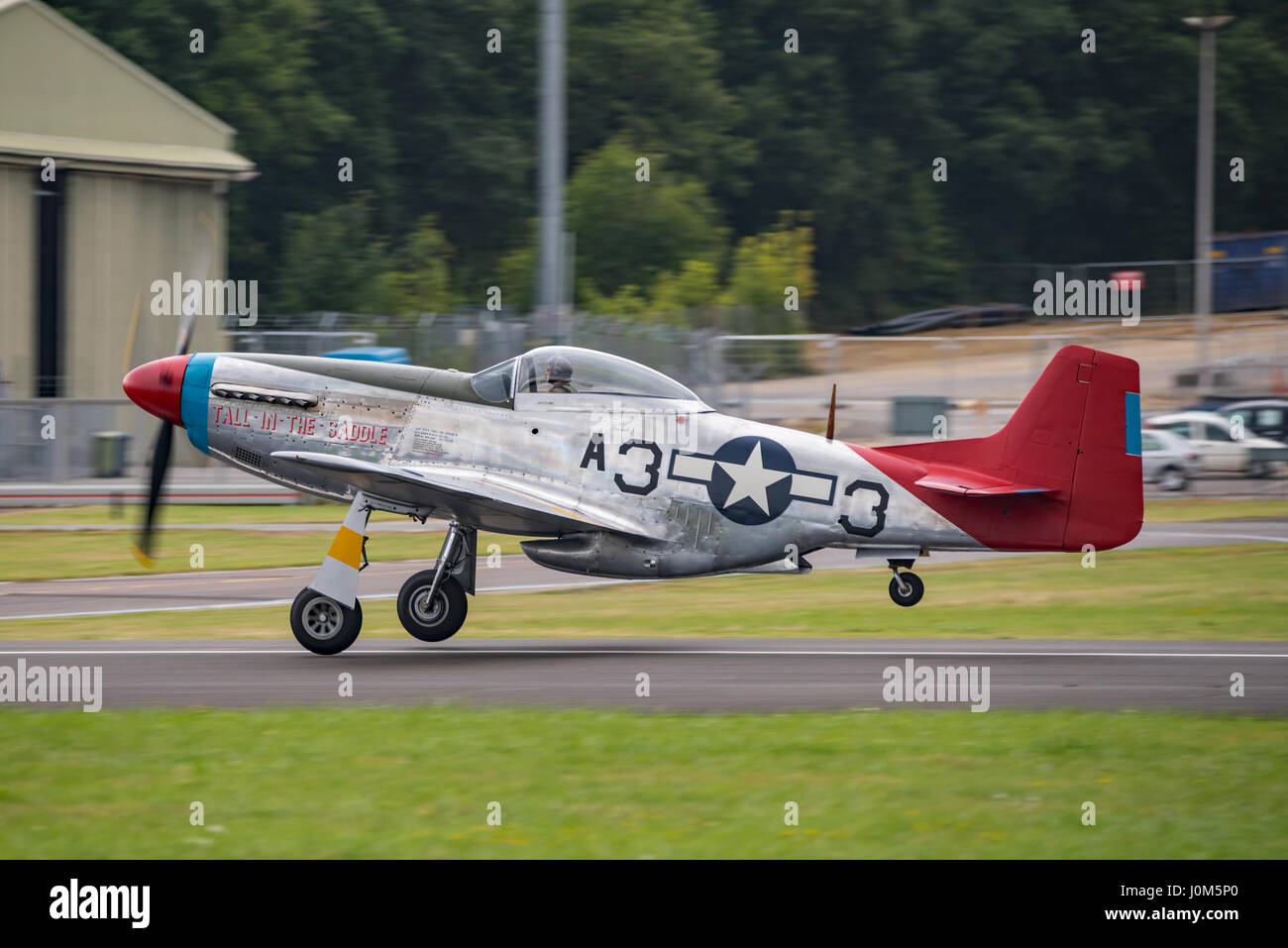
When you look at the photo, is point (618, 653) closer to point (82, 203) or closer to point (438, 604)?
point (438, 604)

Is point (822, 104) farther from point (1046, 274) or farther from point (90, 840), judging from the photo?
point (90, 840)

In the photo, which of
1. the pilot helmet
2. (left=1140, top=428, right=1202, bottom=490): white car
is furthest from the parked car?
the pilot helmet

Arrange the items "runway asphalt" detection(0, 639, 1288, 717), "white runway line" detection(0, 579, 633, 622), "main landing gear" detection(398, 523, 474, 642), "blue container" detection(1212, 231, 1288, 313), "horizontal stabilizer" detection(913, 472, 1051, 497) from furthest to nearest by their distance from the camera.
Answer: "blue container" detection(1212, 231, 1288, 313) < "white runway line" detection(0, 579, 633, 622) < "main landing gear" detection(398, 523, 474, 642) < "horizontal stabilizer" detection(913, 472, 1051, 497) < "runway asphalt" detection(0, 639, 1288, 717)

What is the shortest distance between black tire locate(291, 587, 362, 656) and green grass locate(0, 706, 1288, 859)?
Answer: 2.50 m

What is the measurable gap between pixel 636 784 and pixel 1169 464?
24.5 m

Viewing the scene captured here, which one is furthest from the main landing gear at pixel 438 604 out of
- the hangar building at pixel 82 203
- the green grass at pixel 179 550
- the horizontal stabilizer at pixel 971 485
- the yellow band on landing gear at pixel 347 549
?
the hangar building at pixel 82 203

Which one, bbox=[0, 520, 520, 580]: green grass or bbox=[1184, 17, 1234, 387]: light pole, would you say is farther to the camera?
bbox=[1184, 17, 1234, 387]: light pole

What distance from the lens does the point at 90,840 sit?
761 centimetres

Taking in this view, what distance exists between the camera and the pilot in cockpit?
13.4 m

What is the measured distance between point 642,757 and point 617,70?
175 ft

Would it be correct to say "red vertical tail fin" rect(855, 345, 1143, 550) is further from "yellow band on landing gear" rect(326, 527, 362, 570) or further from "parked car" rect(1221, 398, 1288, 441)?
"parked car" rect(1221, 398, 1288, 441)

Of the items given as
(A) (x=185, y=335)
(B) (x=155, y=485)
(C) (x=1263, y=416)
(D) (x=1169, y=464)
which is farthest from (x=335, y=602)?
(C) (x=1263, y=416)

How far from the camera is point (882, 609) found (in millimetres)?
16719

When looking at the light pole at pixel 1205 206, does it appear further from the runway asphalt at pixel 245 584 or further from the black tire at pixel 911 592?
the black tire at pixel 911 592
